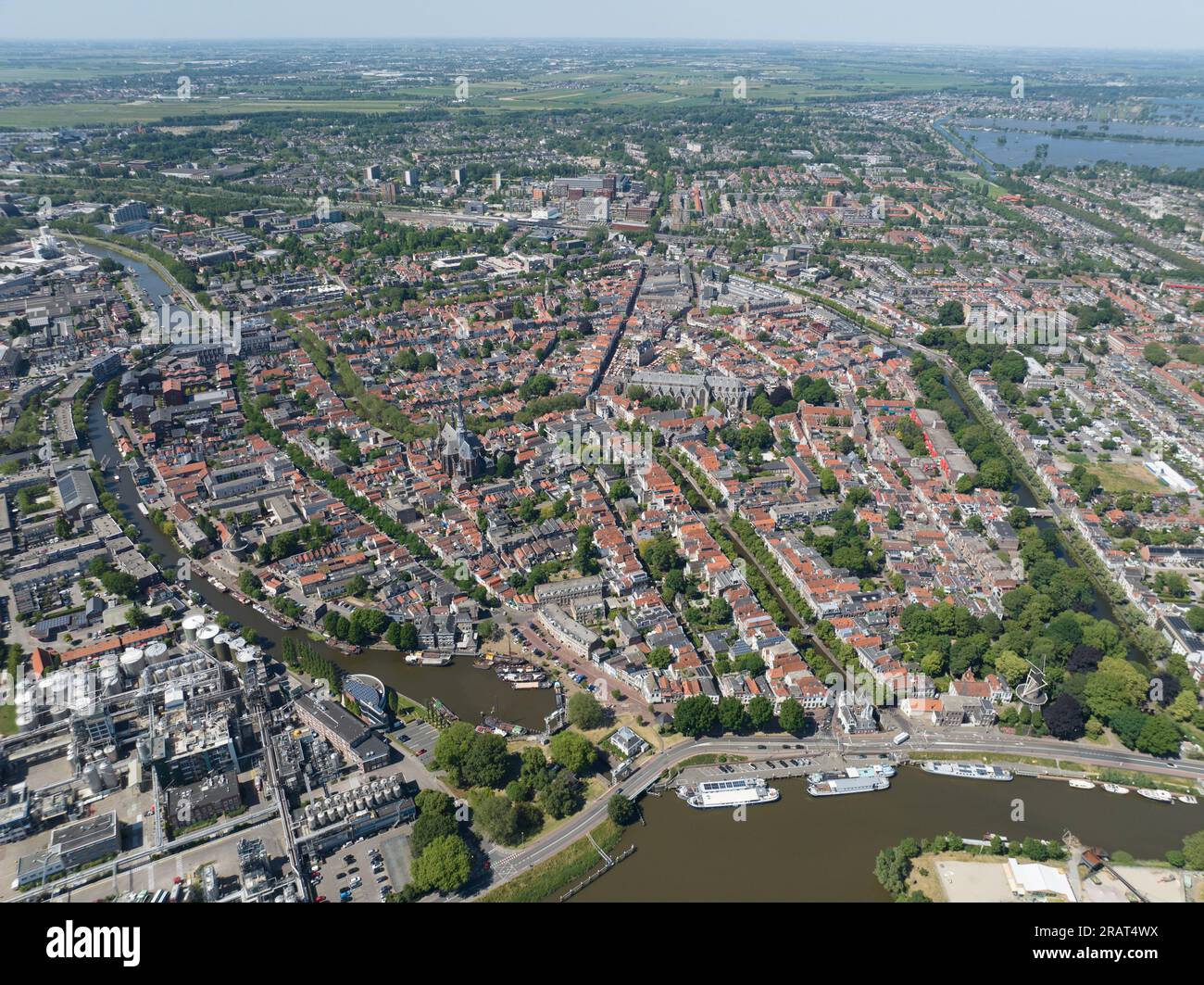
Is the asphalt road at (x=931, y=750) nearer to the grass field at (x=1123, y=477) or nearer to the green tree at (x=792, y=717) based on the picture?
the green tree at (x=792, y=717)

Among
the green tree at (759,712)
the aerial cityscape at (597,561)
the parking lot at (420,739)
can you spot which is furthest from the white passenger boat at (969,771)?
the parking lot at (420,739)

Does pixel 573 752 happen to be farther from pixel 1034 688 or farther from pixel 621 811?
pixel 1034 688

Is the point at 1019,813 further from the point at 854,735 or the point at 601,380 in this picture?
the point at 601,380

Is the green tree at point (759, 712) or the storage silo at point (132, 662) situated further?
the storage silo at point (132, 662)

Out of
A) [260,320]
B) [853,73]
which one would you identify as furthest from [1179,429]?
[853,73]

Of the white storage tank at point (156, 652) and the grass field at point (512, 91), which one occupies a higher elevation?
the grass field at point (512, 91)

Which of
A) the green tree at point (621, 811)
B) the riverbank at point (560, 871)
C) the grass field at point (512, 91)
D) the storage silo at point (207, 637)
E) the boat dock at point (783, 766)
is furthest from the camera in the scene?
the grass field at point (512, 91)
